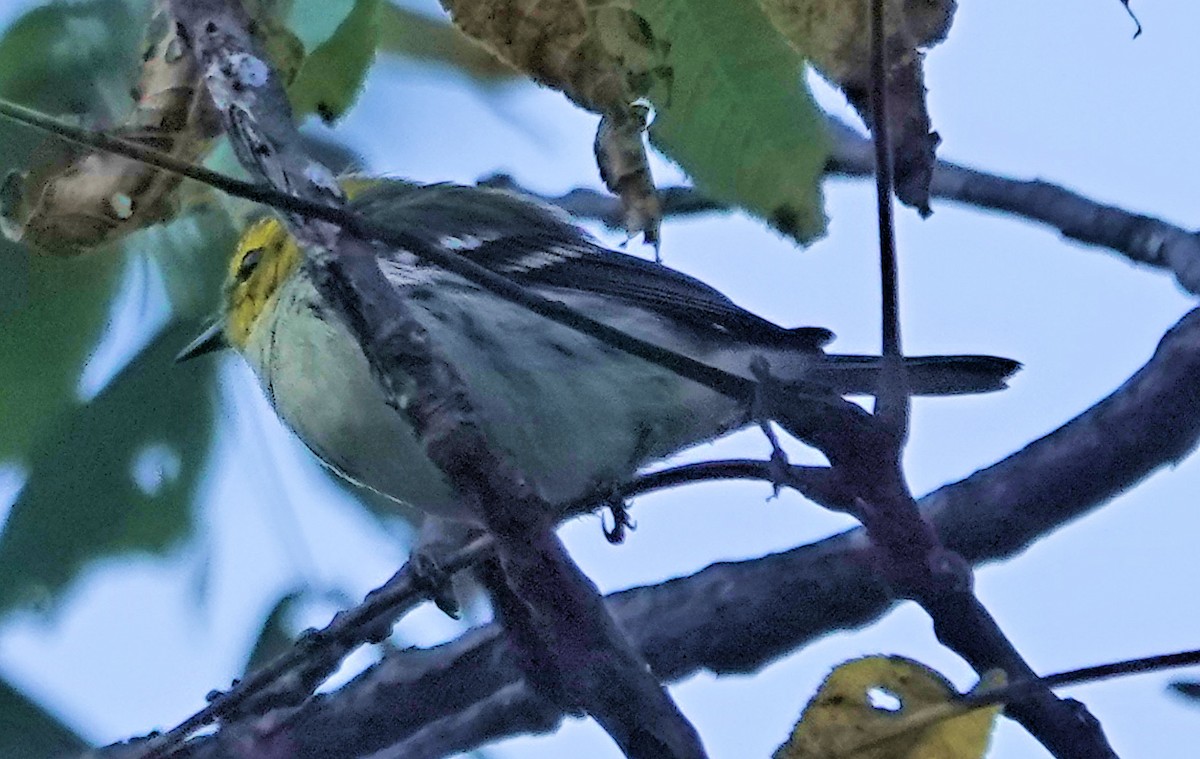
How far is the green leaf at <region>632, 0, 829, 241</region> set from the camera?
3.92 ft

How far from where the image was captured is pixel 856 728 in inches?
42.3

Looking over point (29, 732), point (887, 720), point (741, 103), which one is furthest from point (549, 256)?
point (887, 720)

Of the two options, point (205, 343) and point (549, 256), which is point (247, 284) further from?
point (549, 256)

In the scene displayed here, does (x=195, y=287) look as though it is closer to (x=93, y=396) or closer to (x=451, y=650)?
(x=93, y=396)

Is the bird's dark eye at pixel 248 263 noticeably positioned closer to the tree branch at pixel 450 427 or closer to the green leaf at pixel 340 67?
the green leaf at pixel 340 67

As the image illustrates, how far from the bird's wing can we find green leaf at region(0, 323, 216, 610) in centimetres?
38

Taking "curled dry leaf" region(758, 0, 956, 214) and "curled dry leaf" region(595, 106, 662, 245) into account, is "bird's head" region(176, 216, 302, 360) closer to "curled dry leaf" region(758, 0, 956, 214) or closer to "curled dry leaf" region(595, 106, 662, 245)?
"curled dry leaf" region(595, 106, 662, 245)

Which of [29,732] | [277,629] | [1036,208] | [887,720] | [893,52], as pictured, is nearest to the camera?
[887,720]

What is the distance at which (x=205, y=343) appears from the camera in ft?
8.03

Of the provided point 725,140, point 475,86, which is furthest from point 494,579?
point 475,86

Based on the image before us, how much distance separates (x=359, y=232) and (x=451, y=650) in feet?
4.00

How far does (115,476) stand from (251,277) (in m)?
0.37

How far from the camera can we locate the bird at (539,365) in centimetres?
213

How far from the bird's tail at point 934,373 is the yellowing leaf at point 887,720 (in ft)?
3.77
